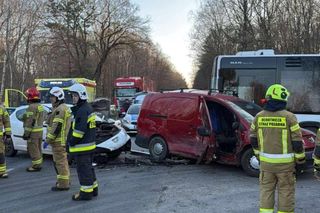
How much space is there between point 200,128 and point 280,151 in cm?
428

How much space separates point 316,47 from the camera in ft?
111

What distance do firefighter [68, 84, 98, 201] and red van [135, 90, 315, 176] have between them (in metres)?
2.96

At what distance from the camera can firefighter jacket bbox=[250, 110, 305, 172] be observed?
5707 mm

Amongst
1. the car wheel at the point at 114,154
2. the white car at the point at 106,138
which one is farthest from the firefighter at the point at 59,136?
the car wheel at the point at 114,154

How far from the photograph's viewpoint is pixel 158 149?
38.1 ft

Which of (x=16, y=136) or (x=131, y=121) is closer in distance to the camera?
(x=16, y=136)

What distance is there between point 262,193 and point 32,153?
642cm

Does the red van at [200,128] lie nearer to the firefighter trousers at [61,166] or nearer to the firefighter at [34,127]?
the firefighter at [34,127]

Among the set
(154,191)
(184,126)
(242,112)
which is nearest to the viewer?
(154,191)

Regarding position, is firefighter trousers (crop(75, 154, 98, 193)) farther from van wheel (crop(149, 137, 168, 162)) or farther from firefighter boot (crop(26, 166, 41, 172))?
van wheel (crop(149, 137, 168, 162))

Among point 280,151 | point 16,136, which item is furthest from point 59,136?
point 16,136

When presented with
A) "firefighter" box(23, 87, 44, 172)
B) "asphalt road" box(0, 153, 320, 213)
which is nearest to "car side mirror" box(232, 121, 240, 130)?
A: "asphalt road" box(0, 153, 320, 213)

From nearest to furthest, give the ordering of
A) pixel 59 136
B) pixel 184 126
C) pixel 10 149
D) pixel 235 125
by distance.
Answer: pixel 59 136
pixel 235 125
pixel 184 126
pixel 10 149

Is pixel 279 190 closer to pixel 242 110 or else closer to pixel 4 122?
pixel 242 110
